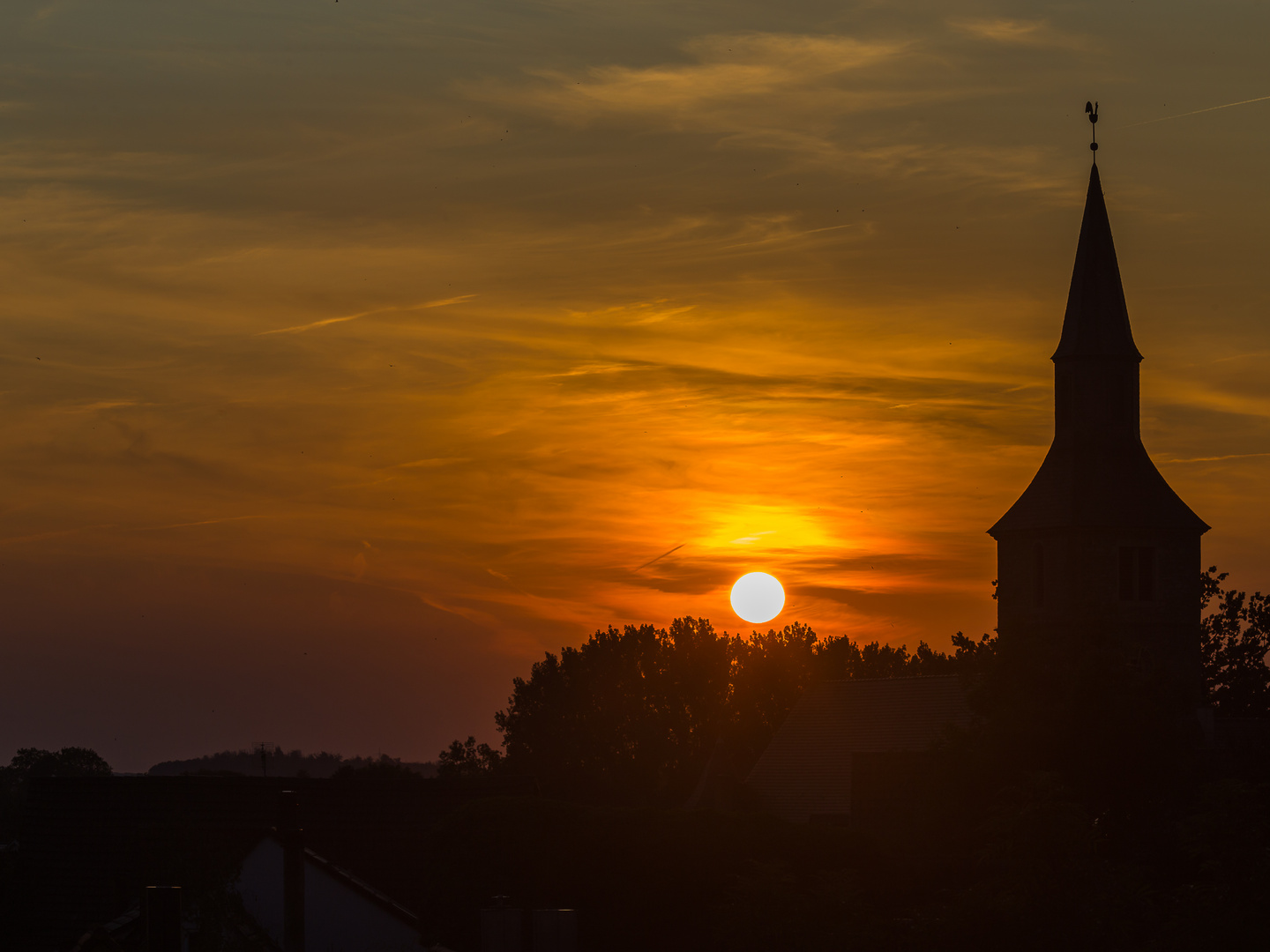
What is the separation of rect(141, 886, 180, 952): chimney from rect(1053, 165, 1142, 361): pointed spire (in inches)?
1902

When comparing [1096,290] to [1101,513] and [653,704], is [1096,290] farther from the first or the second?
[653,704]

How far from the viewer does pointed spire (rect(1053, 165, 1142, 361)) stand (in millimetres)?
58281

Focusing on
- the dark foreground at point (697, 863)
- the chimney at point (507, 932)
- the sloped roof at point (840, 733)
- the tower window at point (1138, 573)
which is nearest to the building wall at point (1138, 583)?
the tower window at point (1138, 573)

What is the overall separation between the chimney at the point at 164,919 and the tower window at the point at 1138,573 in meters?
45.9

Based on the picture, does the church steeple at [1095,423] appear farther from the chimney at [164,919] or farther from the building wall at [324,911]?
the chimney at [164,919]

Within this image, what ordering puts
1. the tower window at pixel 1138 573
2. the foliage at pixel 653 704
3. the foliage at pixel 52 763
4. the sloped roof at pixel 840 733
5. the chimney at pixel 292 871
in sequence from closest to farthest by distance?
the chimney at pixel 292 871
the tower window at pixel 1138 573
the sloped roof at pixel 840 733
the foliage at pixel 653 704
the foliage at pixel 52 763

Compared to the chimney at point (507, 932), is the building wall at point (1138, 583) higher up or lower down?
higher up

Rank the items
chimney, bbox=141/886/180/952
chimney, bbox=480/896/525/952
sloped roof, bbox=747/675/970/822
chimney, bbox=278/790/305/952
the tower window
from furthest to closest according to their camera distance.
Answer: sloped roof, bbox=747/675/970/822
the tower window
chimney, bbox=278/790/305/952
chimney, bbox=141/886/180/952
chimney, bbox=480/896/525/952

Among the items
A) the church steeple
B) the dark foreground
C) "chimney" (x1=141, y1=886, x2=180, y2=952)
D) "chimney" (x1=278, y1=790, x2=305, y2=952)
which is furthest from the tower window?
"chimney" (x1=141, y1=886, x2=180, y2=952)

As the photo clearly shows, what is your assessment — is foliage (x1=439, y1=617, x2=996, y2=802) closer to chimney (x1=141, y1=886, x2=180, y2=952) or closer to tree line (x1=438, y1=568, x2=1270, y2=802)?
tree line (x1=438, y1=568, x2=1270, y2=802)

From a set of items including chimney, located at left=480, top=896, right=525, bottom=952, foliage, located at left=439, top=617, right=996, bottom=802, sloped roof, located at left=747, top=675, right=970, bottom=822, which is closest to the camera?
chimney, located at left=480, top=896, right=525, bottom=952

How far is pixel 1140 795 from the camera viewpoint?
1303 inches

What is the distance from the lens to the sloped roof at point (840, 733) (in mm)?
60750

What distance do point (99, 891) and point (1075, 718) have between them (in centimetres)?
2448
